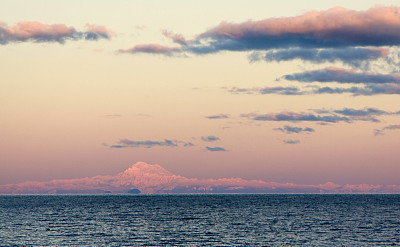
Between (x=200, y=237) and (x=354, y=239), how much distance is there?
25.3m

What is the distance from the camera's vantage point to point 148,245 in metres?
83.1

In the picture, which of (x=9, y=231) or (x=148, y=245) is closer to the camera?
(x=148, y=245)

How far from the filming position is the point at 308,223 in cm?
12188

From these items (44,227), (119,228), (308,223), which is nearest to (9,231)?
(44,227)

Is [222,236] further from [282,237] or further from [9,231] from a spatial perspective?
[9,231]

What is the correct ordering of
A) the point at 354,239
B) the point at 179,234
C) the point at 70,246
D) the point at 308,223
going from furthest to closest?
the point at 308,223, the point at 179,234, the point at 354,239, the point at 70,246

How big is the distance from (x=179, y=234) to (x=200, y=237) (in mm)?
6188

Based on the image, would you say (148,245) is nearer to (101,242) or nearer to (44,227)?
(101,242)

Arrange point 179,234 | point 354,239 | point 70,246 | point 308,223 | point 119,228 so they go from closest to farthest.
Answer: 1. point 70,246
2. point 354,239
3. point 179,234
4. point 119,228
5. point 308,223

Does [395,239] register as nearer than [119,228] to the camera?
Yes

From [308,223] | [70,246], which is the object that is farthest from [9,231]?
[308,223]

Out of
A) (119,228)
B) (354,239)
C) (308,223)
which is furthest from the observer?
(308,223)

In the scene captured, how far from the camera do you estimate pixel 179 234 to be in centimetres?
9800

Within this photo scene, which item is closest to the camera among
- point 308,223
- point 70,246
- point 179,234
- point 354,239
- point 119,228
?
point 70,246
